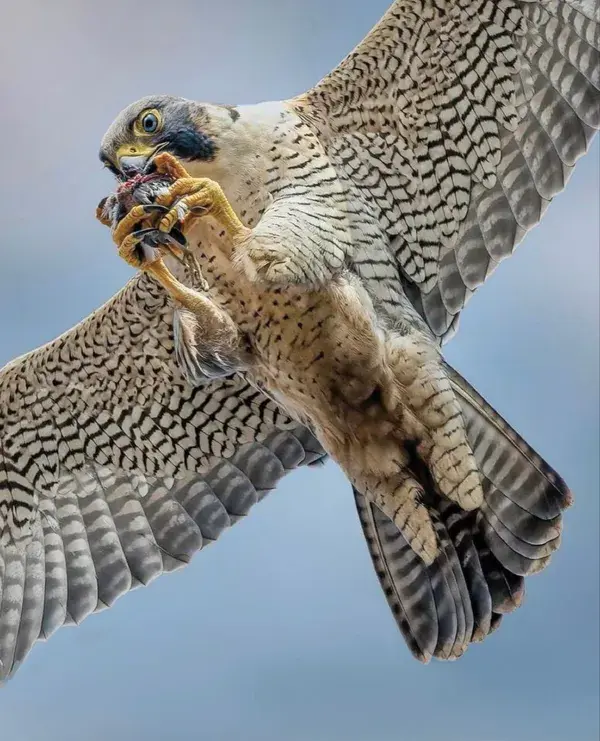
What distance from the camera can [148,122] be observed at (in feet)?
15.9

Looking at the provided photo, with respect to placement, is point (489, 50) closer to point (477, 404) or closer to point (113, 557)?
point (477, 404)

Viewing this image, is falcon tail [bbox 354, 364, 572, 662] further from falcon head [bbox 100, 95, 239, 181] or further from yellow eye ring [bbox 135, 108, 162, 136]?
yellow eye ring [bbox 135, 108, 162, 136]

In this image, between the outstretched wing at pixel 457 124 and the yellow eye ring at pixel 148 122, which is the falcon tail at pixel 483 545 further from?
the yellow eye ring at pixel 148 122

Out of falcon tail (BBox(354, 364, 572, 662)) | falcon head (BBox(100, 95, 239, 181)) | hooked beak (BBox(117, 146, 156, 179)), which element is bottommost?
falcon tail (BBox(354, 364, 572, 662))

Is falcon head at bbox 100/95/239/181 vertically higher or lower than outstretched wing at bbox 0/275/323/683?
higher

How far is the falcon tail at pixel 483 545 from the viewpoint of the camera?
489cm

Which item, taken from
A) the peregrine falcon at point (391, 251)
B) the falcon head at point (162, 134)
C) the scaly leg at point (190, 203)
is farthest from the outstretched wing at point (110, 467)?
the scaly leg at point (190, 203)

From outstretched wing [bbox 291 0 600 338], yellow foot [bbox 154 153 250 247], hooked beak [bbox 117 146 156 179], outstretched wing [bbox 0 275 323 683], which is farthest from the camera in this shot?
outstretched wing [bbox 0 275 323 683]

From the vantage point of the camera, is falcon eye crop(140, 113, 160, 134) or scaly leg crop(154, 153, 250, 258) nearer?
scaly leg crop(154, 153, 250, 258)

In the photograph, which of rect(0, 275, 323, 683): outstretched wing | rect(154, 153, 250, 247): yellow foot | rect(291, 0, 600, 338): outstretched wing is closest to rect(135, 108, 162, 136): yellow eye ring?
rect(154, 153, 250, 247): yellow foot

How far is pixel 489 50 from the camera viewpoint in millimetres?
5156

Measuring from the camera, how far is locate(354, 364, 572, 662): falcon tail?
4.89 meters

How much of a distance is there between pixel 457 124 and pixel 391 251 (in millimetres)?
639

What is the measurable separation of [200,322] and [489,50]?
1.78m
